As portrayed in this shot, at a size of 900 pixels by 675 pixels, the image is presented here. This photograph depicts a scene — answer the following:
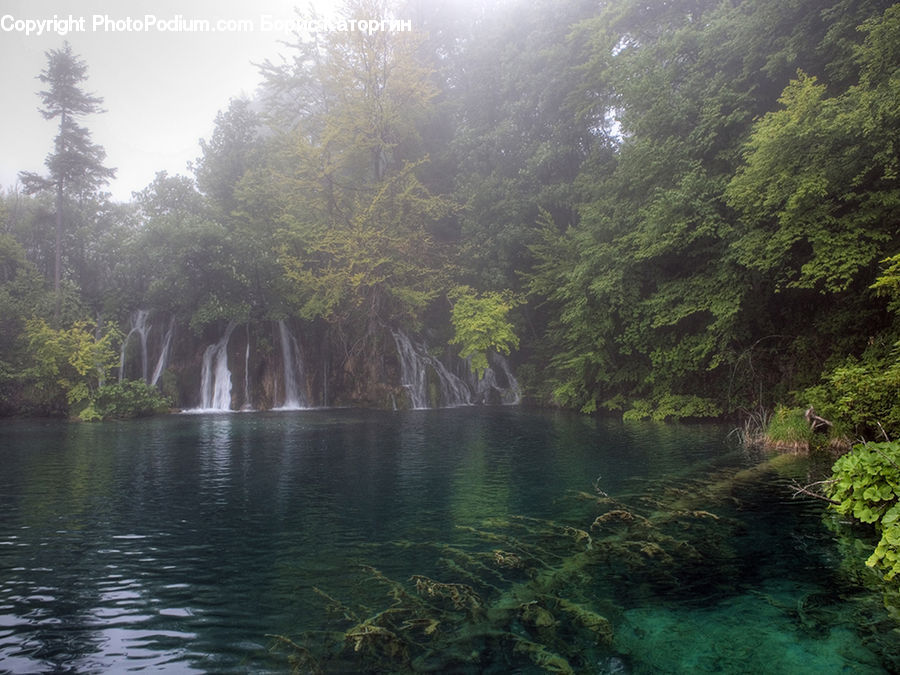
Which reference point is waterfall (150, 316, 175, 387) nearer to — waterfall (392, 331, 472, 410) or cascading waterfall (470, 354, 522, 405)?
waterfall (392, 331, 472, 410)

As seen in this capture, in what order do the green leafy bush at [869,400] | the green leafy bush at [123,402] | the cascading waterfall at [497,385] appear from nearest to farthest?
the green leafy bush at [869,400], the green leafy bush at [123,402], the cascading waterfall at [497,385]

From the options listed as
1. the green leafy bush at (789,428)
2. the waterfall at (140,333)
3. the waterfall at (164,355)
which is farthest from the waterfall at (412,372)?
the green leafy bush at (789,428)

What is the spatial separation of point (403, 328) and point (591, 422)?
16.7m

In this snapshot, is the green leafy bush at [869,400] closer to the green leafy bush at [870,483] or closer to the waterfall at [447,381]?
the green leafy bush at [870,483]

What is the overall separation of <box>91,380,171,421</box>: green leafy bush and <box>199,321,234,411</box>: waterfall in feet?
11.4

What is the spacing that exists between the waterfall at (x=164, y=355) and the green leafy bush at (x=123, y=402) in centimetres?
341

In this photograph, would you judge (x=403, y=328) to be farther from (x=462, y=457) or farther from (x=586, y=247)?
(x=462, y=457)

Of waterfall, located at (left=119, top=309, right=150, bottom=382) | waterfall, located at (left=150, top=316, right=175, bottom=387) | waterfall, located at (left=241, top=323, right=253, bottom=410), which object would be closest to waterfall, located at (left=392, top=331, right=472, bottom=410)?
waterfall, located at (left=241, top=323, right=253, bottom=410)

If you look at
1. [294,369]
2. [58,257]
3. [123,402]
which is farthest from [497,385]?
[58,257]

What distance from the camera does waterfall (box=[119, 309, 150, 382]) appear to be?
29.9 m

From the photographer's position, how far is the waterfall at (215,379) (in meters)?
30.0

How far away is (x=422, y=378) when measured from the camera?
32.9m

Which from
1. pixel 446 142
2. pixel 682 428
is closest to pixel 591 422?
pixel 682 428

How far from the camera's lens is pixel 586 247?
24.0 meters
